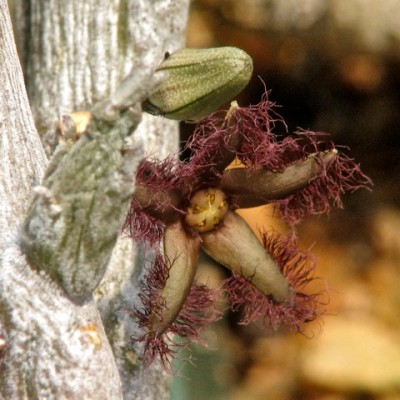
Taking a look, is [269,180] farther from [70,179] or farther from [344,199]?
[344,199]

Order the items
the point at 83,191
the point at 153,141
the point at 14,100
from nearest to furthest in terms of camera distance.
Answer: the point at 83,191 < the point at 14,100 < the point at 153,141

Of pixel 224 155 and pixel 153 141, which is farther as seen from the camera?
pixel 153 141

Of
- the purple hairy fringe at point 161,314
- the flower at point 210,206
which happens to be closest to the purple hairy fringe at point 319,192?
the flower at point 210,206

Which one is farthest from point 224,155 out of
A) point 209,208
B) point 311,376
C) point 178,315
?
point 311,376

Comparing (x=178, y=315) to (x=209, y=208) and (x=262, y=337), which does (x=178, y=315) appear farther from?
(x=262, y=337)

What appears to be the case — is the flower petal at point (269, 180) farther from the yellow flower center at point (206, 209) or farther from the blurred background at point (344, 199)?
the blurred background at point (344, 199)

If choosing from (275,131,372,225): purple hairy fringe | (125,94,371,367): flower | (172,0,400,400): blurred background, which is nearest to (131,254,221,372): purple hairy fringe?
(125,94,371,367): flower
